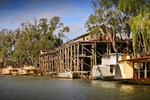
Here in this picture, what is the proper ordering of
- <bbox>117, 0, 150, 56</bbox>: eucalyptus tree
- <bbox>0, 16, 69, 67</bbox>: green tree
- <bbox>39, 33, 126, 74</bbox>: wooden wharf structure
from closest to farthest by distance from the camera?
1. <bbox>117, 0, 150, 56</bbox>: eucalyptus tree
2. <bbox>39, 33, 126, 74</bbox>: wooden wharf structure
3. <bbox>0, 16, 69, 67</bbox>: green tree

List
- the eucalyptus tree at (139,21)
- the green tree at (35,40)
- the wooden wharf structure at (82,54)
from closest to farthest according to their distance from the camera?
the eucalyptus tree at (139,21) < the wooden wharf structure at (82,54) < the green tree at (35,40)

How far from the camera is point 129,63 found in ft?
138

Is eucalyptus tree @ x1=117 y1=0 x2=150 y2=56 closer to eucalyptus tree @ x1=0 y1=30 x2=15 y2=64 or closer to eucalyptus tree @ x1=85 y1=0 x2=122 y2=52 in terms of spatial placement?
eucalyptus tree @ x1=85 y1=0 x2=122 y2=52

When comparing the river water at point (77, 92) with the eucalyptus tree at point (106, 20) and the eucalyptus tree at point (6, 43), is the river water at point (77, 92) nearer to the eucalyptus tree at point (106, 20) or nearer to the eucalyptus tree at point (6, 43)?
the eucalyptus tree at point (106, 20)

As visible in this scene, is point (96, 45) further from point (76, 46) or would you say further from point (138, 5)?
point (138, 5)

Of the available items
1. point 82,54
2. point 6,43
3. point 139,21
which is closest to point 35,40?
point 6,43

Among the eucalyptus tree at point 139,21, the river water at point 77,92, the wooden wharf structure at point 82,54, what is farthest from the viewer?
the wooden wharf structure at point 82,54

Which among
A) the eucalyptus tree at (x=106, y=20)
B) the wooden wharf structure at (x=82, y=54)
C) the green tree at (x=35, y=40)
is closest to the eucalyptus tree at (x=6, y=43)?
the green tree at (x=35, y=40)

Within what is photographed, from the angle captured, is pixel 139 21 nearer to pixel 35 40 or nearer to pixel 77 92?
pixel 77 92

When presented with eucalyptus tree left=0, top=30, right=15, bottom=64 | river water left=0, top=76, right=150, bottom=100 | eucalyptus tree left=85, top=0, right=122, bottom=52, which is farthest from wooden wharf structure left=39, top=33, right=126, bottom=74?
eucalyptus tree left=0, top=30, right=15, bottom=64

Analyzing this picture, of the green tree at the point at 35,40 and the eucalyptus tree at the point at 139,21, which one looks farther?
the green tree at the point at 35,40

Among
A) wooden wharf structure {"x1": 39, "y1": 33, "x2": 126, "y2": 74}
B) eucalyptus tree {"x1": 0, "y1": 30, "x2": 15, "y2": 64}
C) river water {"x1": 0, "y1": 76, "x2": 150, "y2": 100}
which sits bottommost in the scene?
river water {"x1": 0, "y1": 76, "x2": 150, "y2": 100}

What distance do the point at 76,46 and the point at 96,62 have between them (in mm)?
6144

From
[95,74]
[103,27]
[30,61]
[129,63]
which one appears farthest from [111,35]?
[30,61]
